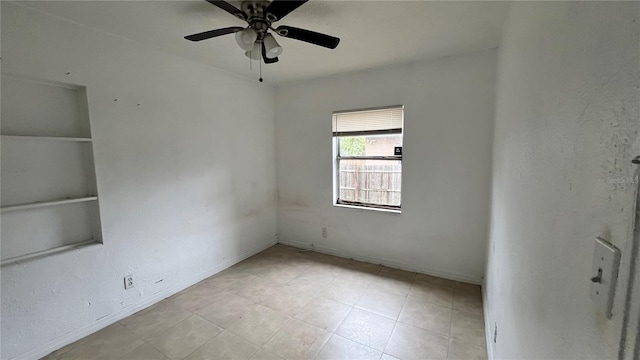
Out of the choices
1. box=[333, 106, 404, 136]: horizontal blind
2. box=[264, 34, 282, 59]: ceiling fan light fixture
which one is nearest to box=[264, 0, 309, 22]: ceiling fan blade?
box=[264, 34, 282, 59]: ceiling fan light fixture

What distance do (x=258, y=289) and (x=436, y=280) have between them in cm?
196

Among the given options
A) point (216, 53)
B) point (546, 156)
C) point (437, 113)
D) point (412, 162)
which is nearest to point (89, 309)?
point (216, 53)

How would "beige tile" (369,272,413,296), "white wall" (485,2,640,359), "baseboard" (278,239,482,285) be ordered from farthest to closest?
1. "baseboard" (278,239,482,285)
2. "beige tile" (369,272,413,296)
3. "white wall" (485,2,640,359)

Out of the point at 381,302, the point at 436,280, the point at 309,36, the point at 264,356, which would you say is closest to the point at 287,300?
the point at 264,356

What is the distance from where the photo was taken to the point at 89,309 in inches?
77.9

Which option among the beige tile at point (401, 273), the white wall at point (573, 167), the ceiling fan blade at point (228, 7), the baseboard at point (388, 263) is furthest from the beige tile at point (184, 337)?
the ceiling fan blade at point (228, 7)

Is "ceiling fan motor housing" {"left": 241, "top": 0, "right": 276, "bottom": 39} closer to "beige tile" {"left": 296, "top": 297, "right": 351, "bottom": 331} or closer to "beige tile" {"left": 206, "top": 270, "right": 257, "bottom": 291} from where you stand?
"beige tile" {"left": 296, "top": 297, "right": 351, "bottom": 331}

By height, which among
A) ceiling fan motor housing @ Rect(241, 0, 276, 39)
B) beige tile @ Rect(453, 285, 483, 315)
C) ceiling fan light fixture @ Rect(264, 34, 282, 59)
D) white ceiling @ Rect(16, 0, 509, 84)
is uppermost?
white ceiling @ Rect(16, 0, 509, 84)

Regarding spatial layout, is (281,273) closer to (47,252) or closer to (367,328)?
(367,328)

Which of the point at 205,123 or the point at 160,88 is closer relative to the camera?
the point at 160,88

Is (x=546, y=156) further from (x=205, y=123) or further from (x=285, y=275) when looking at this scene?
(x=205, y=123)

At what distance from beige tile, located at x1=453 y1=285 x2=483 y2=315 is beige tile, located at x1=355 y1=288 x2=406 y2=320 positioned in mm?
504

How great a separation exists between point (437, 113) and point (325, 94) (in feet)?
4.64

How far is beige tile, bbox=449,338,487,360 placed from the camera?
172 cm
